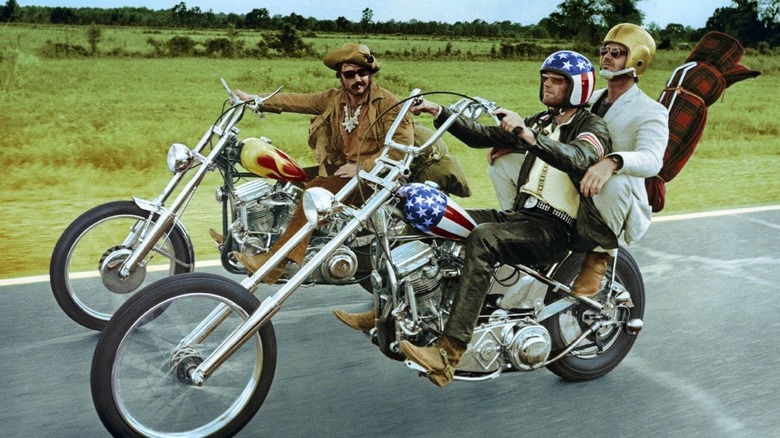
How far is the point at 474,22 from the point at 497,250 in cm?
1115

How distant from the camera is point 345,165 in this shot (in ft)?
19.2

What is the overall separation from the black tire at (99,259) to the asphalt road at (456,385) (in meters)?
0.16

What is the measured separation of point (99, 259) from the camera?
5410 mm

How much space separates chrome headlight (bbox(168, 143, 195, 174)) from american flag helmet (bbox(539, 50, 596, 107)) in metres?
2.09

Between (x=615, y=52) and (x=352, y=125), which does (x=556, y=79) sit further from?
(x=352, y=125)

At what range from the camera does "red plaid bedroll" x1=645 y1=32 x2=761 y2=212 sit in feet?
18.2

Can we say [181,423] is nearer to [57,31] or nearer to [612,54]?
[612,54]

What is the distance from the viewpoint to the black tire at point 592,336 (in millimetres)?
4688

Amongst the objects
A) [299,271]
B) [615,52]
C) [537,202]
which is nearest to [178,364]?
[299,271]

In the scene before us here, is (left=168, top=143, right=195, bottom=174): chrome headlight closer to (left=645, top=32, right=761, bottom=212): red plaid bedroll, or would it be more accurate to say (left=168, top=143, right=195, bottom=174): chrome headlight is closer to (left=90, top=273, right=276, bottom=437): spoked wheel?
(left=90, top=273, right=276, bottom=437): spoked wheel

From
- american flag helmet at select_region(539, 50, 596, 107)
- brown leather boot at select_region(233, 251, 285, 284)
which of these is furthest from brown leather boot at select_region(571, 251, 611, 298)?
brown leather boot at select_region(233, 251, 285, 284)

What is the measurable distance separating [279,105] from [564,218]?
238cm

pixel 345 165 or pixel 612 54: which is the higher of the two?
pixel 612 54

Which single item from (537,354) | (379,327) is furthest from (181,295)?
(537,354)
